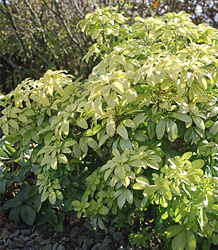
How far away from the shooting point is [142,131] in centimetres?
192

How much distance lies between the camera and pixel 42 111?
86.9 inches

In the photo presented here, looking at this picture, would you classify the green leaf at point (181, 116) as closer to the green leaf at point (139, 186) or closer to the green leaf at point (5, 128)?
the green leaf at point (139, 186)

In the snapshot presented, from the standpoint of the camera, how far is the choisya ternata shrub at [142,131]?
161 centimetres

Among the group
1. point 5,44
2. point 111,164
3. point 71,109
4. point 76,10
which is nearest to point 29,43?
point 5,44

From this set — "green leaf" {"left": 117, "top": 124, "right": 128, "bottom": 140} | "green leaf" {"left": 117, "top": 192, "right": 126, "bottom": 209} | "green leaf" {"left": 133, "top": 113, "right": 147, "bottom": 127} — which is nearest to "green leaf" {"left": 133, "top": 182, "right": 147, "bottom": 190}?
"green leaf" {"left": 117, "top": 192, "right": 126, "bottom": 209}

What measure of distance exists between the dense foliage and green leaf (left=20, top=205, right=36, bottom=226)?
3046 mm

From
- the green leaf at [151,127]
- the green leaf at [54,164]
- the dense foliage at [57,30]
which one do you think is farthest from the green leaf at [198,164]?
the dense foliage at [57,30]

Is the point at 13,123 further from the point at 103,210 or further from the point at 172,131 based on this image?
the point at 172,131

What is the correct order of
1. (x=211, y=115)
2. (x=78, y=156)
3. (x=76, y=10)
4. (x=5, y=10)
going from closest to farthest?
(x=211, y=115) → (x=78, y=156) → (x=5, y=10) → (x=76, y=10)

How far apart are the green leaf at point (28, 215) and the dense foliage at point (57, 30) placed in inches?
120

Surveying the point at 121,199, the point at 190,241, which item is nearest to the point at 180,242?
the point at 190,241

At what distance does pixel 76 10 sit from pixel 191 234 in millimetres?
4446

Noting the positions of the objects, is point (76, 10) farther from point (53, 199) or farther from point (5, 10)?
point (53, 199)

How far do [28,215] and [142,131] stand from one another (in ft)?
4.19
